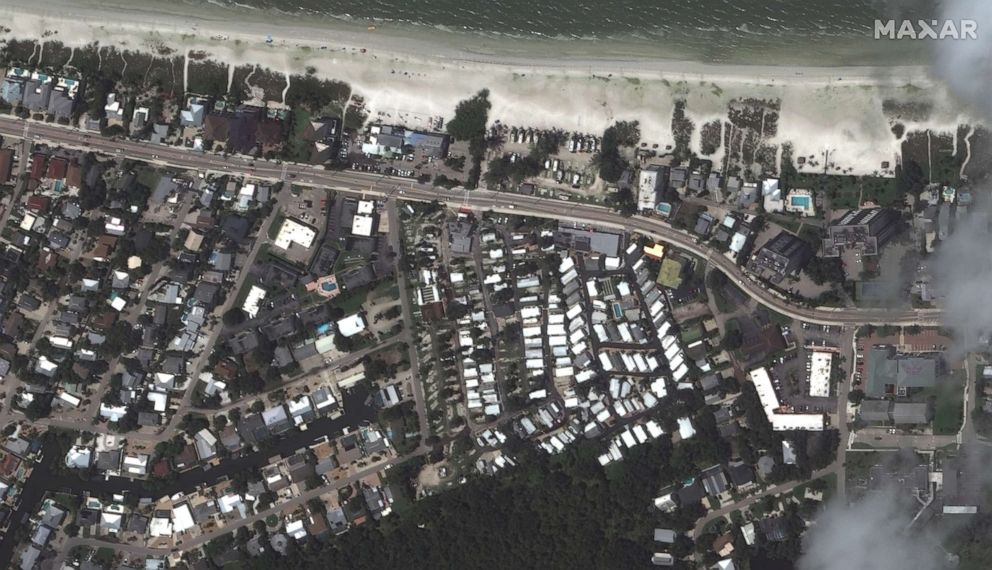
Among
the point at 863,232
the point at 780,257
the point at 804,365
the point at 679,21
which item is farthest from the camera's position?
the point at 679,21

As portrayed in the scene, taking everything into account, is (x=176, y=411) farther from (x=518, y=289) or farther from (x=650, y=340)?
(x=650, y=340)

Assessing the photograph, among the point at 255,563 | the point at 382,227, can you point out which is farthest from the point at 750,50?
the point at 255,563

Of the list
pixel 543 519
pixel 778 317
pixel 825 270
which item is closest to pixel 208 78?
pixel 543 519

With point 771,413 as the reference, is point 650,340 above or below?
above

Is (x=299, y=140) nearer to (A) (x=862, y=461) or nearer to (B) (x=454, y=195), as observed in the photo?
(B) (x=454, y=195)

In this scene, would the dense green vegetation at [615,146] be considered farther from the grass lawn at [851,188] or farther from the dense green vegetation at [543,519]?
the dense green vegetation at [543,519]

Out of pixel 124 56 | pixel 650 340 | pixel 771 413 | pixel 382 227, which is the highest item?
pixel 124 56

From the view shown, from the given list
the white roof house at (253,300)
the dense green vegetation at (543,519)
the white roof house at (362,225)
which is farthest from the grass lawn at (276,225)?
the dense green vegetation at (543,519)
